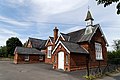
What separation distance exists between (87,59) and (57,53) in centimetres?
502

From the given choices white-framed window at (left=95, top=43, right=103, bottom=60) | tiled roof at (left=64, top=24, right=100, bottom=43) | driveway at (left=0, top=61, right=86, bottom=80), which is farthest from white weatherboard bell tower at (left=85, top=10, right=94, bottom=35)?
driveway at (left=0, top=61, right=86, bottom=80)

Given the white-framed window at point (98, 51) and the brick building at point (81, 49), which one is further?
the white-framed window at point (98, 51)

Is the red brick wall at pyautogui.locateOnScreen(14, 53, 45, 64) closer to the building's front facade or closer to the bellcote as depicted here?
the building's front facade

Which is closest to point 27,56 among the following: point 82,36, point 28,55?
point 28,55

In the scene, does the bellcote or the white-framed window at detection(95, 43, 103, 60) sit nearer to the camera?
the white-framed window at detection(95, 43, 103, 60)

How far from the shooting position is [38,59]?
127ft

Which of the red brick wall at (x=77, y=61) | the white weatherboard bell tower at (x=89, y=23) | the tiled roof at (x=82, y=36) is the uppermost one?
the white weatherboard bell tower at (x=89, y=23)

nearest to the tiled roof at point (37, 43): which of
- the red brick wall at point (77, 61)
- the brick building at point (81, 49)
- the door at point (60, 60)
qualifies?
the brick building at point (81, 49)

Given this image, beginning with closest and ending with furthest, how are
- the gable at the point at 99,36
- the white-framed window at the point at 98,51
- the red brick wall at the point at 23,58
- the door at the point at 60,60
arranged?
the door at the point at 60,60 < the gable at the point at 99,36 < the white-framed window at the point at 98,51 < the red brick wall at the point at 23,58

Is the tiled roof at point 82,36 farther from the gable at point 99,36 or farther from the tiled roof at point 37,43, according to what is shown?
the tiled roof at point 37,43

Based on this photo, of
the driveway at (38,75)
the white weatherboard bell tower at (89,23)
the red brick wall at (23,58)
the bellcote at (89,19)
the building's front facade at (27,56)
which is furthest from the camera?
the building's front facade at (27,56)

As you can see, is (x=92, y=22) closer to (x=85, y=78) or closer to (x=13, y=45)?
(x=85, y=78)

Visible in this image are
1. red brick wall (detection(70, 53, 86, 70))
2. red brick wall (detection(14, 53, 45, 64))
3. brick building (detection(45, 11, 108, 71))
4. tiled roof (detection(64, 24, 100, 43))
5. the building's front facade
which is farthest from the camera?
the building's front facade

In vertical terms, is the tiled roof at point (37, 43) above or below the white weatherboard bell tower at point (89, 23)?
below
